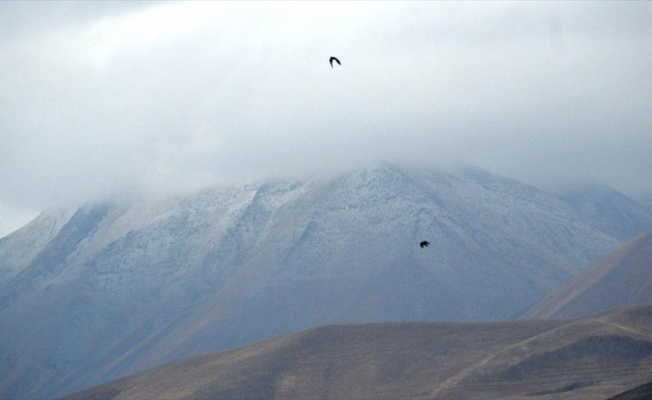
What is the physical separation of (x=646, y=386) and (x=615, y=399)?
410 centimetres

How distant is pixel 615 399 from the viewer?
148875mm

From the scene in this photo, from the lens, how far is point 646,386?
149m
